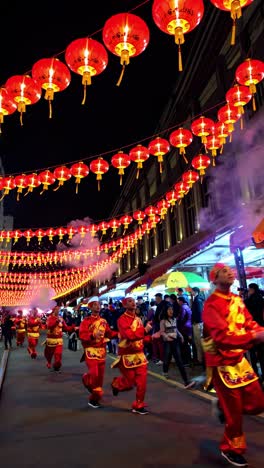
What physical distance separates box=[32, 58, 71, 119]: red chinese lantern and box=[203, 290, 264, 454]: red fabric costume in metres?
5.27

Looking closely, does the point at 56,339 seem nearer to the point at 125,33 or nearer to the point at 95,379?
the point at 95,379

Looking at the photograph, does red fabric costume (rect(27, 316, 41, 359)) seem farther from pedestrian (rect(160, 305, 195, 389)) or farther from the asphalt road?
pedestrian (rect(160, 305, 195, 389))

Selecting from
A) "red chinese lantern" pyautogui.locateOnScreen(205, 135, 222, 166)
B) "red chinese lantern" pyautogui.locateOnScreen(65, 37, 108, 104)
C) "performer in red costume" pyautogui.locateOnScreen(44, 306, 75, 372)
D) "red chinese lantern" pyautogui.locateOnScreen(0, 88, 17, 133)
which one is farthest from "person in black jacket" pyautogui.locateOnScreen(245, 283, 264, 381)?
"performer in red costume" pyautogui.locateOnScreen(44, 306, 75, 372)

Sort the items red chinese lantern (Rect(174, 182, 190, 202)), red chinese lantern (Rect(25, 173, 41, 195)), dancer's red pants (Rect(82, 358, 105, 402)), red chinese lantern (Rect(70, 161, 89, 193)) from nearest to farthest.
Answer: dancer's red pants (Rect(82, 358, 105, 402)), red chinese lantern (Rect(70, 161, 89, 193)), red chinese lantern (Rect(25, 173, 41, 195)), red chinese lantern (Rect(174, 182, 190, 202))

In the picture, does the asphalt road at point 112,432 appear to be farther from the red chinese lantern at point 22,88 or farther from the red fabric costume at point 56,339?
the red chinese lantern at point 22,88

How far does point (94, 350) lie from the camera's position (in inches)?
288

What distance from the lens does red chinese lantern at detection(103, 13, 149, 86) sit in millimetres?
6043

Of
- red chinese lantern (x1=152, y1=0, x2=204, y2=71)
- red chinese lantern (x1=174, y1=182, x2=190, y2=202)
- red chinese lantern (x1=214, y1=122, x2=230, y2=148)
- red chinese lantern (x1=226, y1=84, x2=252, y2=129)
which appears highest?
red chinese lantern (x1=226, y1=84, x2=252, y2=129)

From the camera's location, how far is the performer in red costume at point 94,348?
23.1ft

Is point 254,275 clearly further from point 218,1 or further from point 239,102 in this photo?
point 218,1

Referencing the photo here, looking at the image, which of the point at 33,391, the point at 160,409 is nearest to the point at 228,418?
the point at 160,409

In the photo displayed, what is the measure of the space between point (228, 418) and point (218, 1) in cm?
567

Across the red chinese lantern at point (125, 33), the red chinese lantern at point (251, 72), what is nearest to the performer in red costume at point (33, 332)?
the red chinese lantern at point (251, 72)

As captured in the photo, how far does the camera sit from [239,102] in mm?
9016
